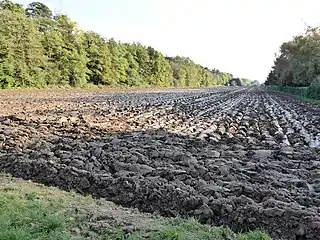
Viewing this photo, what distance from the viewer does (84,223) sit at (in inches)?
185

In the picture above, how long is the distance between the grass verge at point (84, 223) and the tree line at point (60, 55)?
98.2ft

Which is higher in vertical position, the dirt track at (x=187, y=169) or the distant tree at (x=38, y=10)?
the distant tree at (x=38, y=10)

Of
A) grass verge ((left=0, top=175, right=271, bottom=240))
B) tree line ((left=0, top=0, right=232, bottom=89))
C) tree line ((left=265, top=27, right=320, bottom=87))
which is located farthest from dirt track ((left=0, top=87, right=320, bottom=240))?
tree line ((left=265, top=27, right=320, bottom=87))

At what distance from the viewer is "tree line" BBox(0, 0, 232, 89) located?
113 feet

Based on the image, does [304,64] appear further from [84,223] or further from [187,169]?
[84,223]

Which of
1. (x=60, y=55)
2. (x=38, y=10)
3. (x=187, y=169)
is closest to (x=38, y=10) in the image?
(x=38, y=10)

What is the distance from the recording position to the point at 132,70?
60906 millimetres

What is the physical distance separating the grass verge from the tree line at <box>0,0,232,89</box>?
1178 inches

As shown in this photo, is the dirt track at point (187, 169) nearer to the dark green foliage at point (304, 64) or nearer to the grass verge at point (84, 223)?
the grass verge at point (84, 223)

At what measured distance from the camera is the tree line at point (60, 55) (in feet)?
113

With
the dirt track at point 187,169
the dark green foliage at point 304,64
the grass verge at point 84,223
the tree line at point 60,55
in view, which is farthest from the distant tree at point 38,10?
the grass verge at point 84,223

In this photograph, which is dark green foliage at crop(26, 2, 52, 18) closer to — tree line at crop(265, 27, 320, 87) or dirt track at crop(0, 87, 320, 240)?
tree line at crop(265, 27, 320, 87)

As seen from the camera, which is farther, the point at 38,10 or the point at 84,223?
the point at 38,10

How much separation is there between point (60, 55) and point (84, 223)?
129ft
